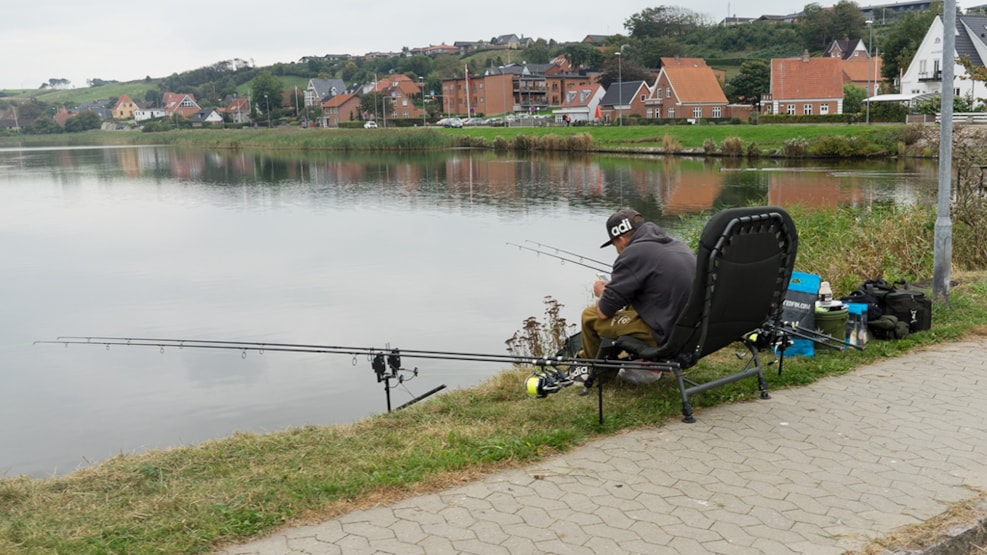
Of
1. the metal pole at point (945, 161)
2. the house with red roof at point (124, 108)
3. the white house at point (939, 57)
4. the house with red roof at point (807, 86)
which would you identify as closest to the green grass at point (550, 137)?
the white house at point (939, 57)

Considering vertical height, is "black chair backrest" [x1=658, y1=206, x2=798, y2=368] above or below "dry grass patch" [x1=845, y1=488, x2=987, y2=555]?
above

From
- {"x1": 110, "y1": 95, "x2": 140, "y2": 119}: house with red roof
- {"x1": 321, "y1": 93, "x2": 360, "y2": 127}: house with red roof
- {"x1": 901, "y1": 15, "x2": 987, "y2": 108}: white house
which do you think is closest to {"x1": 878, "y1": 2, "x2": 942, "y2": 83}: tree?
{"x1": 901, "y1": 15, "x2": 987, "y2": 108}: white house

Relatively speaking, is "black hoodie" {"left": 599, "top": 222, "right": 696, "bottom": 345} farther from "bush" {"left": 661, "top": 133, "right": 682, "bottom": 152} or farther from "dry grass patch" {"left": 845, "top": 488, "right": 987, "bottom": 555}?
"bush" {"left": 661, "top": 133, "right": 682, "bottom": 152}

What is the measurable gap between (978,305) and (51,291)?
15.8 meters

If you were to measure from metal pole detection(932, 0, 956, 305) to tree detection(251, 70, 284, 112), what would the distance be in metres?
127

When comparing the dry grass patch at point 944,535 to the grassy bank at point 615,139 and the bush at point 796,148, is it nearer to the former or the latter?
the grassy bank at point 615,139

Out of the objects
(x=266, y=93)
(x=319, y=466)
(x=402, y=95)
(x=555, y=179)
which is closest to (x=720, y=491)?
(x=319, y=466)

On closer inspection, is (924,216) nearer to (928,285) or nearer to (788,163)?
(928,285)

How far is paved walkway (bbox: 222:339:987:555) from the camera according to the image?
3861 mm

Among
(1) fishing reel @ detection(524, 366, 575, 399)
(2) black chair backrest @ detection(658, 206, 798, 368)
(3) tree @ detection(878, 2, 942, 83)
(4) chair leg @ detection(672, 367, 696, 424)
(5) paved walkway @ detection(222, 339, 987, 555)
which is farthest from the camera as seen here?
(3) tree @ detection(878, 2, 942, 83)

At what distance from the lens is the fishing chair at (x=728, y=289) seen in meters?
5.08

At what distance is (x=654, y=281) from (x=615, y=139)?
5695cm

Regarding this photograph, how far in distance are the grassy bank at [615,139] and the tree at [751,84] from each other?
2222 centimetres

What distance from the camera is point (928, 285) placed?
9.41 meters
